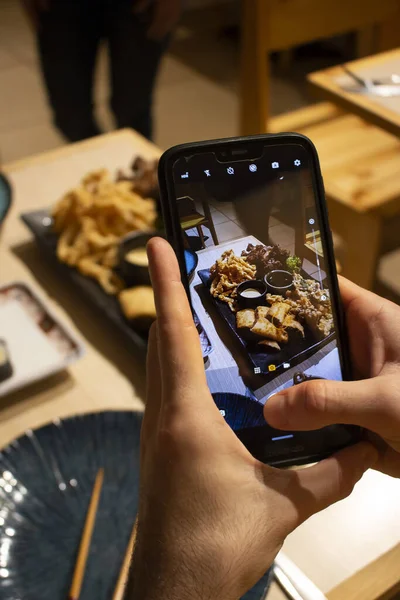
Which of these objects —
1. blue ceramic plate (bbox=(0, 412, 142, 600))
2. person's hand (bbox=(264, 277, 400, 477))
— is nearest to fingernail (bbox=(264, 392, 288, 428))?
person's hand (bbox=(264, 277, 400, 477))

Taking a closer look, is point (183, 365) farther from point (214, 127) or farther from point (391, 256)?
point (214, 127)

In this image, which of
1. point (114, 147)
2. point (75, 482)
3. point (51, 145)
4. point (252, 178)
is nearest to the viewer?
point (252, 178)

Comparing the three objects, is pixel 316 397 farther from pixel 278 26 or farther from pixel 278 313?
pixel 278 26

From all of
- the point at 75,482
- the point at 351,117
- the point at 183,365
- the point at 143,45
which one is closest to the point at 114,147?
the point at 143,45

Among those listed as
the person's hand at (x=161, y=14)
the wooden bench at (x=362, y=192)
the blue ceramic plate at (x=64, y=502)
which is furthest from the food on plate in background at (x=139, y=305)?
the person's hand at (x=161, y=14)

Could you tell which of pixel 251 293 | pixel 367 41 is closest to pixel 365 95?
pixel 367 41
